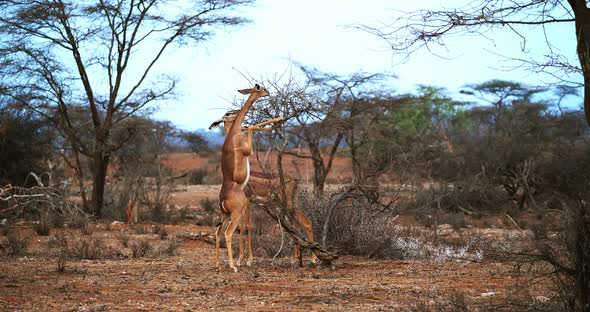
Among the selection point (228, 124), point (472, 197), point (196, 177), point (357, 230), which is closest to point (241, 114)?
point (228, 124)

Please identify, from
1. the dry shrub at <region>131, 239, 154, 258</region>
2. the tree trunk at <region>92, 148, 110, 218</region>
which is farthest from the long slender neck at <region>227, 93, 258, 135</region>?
the tree trunk at <region>92, 148, 110, 218</region>

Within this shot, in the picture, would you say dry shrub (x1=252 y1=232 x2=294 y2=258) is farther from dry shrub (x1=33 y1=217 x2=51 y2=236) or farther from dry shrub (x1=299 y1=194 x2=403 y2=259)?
dry shrub (x1=33 y1=217 x2=51 y2=236)

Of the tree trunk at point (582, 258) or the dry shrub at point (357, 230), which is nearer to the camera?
the tree trunk at point (582, 258)

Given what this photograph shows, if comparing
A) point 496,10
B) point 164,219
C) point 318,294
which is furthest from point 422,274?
point 164,219

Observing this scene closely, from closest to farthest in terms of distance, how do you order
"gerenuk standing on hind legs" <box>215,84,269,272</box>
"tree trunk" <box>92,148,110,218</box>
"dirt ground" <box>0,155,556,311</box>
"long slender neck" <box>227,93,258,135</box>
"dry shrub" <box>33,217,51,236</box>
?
"dirt ground" <box>0,155,556,311</box>, "gerenuk standing on hind legs" <box>215,84,269,272</box>, "long slender neck" <box>227,93,258,135</box>, "dry shrub" <box>33,217,51,236</box>, "tree trunk" <box>92,148,110,218</box>

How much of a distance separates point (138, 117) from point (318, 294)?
1518cm

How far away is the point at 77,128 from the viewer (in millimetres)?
21250

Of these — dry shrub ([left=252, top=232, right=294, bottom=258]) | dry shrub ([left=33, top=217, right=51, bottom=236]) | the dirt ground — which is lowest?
the dirt ground

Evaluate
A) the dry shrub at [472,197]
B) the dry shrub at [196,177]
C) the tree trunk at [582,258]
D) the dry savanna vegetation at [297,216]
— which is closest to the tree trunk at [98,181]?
the dry savanna vegetation at [297,216]

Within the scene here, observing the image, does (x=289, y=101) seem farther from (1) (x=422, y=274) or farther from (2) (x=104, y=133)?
(2) (x=104, y=133)

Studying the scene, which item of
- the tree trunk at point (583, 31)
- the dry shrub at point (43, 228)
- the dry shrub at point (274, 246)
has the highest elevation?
the tree trunk at point (583, 31)

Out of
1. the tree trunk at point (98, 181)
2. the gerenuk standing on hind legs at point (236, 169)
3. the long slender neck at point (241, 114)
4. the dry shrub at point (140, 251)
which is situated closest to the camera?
the gerenuk standing on hind legs at point (236, 169)

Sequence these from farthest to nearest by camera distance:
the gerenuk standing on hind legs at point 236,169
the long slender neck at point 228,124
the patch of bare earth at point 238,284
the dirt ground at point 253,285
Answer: the long slender neck at point 228,124, the gerenuk standing on hind legs at point 236,169, the patch of bare earth at point 238,284, the dirt ground at point 253,285

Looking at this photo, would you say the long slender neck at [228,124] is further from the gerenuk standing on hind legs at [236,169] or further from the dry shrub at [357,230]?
the dry shrub at [357,230]
